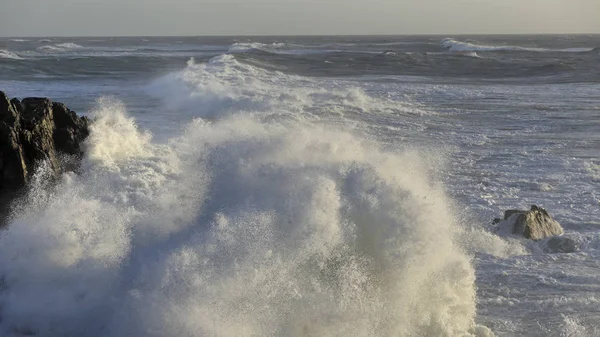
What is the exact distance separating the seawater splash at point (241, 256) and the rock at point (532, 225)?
125cm

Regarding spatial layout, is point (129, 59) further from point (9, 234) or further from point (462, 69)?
point (9, 234)

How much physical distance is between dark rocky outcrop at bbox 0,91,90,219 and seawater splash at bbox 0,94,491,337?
324 millimetres

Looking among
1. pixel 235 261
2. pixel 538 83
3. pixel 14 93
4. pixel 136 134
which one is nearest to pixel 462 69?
pixel 538 83

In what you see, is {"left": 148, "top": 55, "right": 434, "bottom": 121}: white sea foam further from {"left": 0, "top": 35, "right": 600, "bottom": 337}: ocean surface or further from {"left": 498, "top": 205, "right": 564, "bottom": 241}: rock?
{"left": 498, "top": 205, "right": 564, "bottom": 241}: rock

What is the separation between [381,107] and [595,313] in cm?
1349

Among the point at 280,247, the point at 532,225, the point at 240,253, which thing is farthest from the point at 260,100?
the point at 240,253

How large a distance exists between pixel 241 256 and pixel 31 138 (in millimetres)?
2999

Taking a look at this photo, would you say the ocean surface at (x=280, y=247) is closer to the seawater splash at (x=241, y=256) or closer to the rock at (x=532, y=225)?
the seawater splash at (x=241, y=256)

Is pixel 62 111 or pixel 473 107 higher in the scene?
pixel 62 111

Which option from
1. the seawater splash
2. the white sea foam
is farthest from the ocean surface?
the white sea foam

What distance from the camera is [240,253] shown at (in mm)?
5910

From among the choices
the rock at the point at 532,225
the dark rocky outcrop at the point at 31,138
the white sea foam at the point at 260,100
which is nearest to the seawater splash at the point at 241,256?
the dark rocky outcrop at the point at 31,138

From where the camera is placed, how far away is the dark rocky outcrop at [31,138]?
23.1 ft

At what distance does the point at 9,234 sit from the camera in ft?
20.4
